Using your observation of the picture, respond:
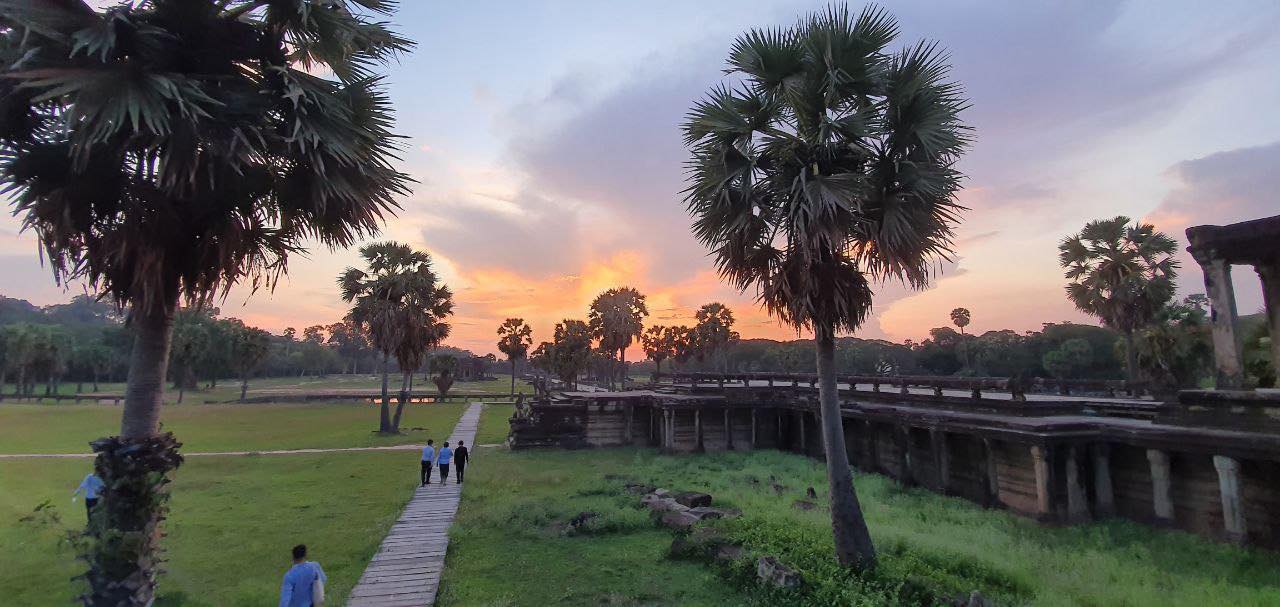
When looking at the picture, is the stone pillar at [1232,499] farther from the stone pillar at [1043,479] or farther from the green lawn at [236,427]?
the green lawn at [236,427]

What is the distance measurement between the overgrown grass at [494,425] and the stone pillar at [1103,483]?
26622mm

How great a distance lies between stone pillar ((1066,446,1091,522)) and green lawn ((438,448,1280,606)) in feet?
2.03

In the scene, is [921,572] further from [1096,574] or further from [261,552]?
[261,552]

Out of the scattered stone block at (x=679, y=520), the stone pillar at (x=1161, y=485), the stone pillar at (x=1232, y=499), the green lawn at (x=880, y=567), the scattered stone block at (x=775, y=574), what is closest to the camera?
the green lawn at (x=880, y=567)

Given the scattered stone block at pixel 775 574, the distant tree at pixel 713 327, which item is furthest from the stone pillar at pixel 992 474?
the distant tree at pixel 713 327

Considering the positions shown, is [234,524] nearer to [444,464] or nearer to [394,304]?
[444,464]

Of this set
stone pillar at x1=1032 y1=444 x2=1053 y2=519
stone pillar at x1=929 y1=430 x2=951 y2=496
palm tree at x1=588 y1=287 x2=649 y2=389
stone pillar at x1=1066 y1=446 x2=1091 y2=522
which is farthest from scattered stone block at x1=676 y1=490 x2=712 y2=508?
palm tree at x1=588 y1=287 x2=649 y2=389

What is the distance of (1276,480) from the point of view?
39.8 feet

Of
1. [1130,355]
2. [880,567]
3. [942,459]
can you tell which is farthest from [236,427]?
[1130,355]

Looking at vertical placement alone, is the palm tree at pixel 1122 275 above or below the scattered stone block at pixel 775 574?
above

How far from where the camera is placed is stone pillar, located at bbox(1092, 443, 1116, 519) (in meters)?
15.3

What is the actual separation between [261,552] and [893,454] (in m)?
21.5

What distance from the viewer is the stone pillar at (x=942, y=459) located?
19.7 meters

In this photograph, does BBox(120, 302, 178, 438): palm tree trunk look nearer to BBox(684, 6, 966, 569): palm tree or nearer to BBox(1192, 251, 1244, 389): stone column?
BBox(684, 6, 966, 569): palm tree
